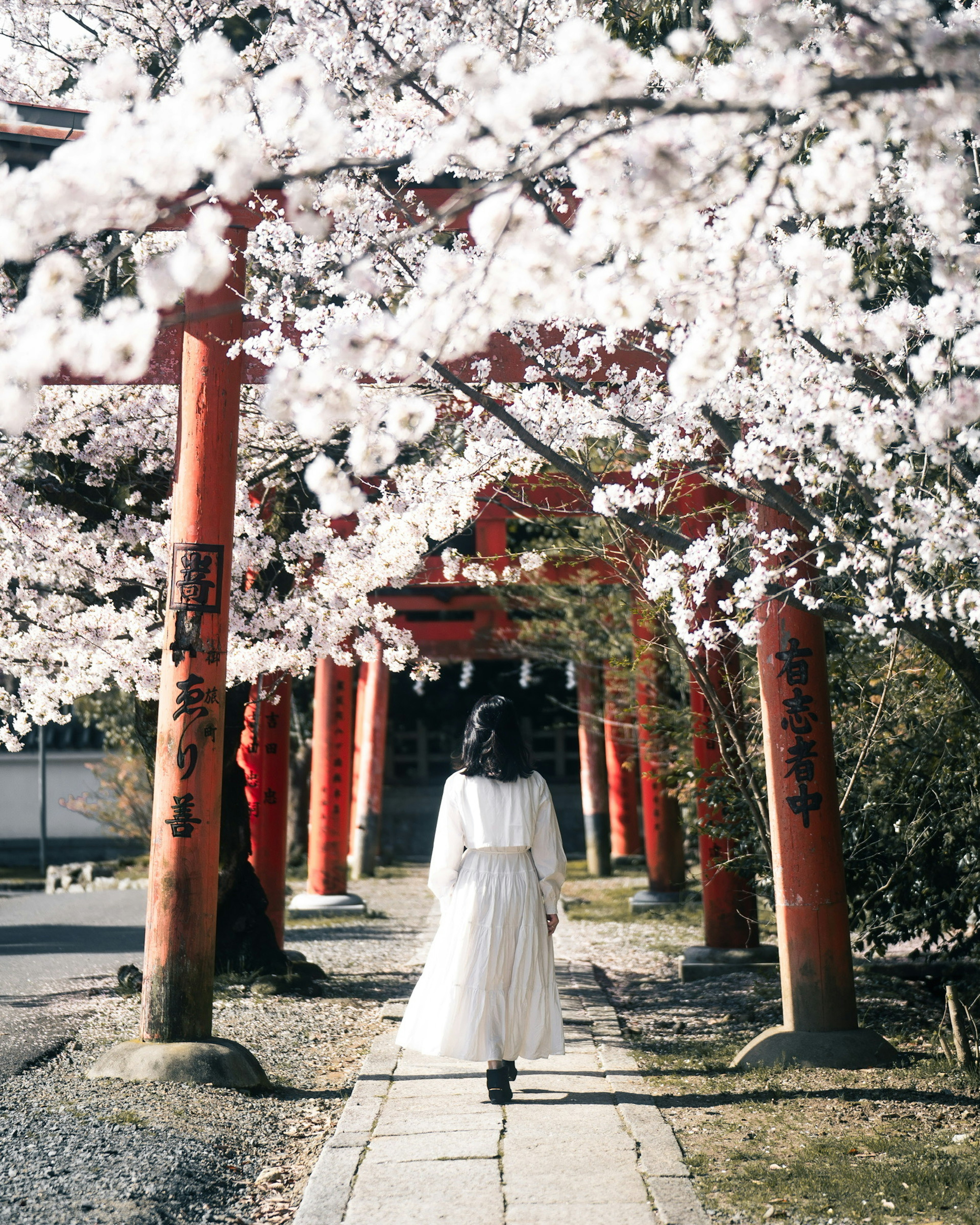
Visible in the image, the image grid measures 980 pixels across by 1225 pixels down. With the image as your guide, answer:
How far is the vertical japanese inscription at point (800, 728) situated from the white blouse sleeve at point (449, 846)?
5.06 feet

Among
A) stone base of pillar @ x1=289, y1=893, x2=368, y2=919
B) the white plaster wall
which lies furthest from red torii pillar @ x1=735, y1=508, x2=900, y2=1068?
the white plaster wall

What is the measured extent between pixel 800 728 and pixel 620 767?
1148 centimetres

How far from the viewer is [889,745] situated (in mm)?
6590

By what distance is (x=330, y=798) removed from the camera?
13.3 metres

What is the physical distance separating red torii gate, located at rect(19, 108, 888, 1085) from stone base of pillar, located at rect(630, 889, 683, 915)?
743cm

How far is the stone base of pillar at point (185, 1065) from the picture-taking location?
16.1 ft

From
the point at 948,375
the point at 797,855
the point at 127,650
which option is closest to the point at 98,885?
the point at 127,650

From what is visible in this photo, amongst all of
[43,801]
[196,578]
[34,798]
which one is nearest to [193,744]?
[196,578]

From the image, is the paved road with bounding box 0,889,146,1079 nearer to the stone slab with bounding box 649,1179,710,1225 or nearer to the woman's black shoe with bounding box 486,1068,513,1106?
the woman's black shoe with bounding box 486,1068,513,1106

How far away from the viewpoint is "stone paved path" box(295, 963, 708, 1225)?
3422 millimetres

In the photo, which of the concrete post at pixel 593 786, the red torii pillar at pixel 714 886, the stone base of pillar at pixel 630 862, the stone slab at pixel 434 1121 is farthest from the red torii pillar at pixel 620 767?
the stone slab at pixel 434 1121

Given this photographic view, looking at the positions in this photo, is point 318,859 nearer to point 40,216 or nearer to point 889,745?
point 889,745

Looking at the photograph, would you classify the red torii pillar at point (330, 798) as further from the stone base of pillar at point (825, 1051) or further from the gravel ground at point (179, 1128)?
the stone base of pillar at point (825, 1051)

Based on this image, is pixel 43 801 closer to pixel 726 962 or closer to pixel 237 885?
pixel 237 885
